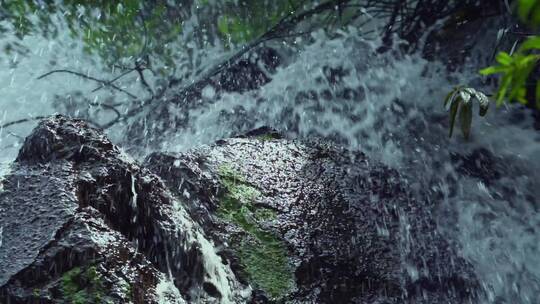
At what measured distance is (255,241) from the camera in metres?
2.55

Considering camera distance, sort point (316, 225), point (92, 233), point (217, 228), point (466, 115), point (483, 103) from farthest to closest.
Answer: point (466, 115)
point (483, 103)
point (316, 225)
point (217, 228)
point (92, 233)

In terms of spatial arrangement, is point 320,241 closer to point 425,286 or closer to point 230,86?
point 425,286

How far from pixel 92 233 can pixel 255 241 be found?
969 mm

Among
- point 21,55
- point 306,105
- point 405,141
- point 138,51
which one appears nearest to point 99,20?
point 138,51

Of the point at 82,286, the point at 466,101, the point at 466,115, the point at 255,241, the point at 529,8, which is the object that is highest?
the point at 529,8

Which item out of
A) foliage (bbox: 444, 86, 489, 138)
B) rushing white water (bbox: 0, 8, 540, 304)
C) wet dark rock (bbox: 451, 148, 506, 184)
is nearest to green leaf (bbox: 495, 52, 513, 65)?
rushing white water (bbox: 0, 8, 540, 304)

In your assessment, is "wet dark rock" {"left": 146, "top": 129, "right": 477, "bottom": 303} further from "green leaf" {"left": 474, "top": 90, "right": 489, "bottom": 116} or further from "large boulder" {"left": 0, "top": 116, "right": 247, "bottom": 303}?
"green leaf" {"left": 474, "top": 90, "right": 489, "bottom": 116}

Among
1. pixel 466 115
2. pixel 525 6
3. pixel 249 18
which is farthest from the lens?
pixel 249 18

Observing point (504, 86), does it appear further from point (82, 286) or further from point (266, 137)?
point (266, 137)

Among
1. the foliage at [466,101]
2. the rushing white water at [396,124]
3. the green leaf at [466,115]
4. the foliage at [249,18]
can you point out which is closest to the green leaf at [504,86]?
the rushing white water at [396,124]

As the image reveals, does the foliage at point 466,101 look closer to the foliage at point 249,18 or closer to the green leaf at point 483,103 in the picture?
the green leaf at point 483,103

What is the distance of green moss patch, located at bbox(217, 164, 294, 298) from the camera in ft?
7.89

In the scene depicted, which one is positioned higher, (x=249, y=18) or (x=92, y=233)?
(x=249, y=18)

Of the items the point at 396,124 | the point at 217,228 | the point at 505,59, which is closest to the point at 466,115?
the point at 396,124
